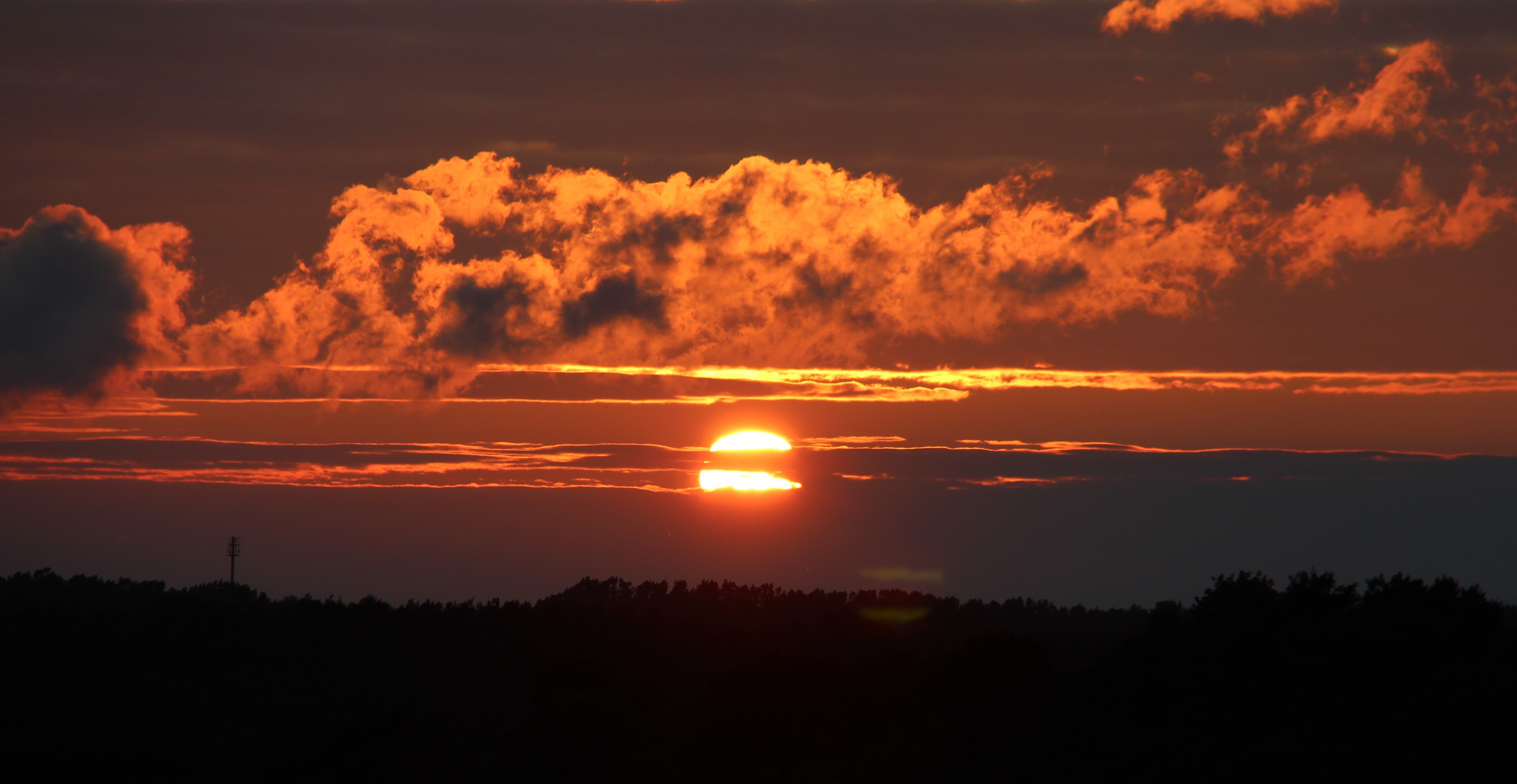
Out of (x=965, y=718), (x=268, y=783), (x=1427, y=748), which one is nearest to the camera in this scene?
(x=1427, y=748)

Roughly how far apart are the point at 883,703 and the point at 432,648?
4008 centimetres

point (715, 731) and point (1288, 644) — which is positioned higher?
point (1288, 644)

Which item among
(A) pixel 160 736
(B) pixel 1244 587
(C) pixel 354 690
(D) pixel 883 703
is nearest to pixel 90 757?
(A) pixel 160 736

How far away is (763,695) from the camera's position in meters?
64.2

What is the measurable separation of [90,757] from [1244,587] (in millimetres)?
46736

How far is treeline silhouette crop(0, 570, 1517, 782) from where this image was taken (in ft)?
153

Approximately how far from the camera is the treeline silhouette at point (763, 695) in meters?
46.6

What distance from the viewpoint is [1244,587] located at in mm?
55281

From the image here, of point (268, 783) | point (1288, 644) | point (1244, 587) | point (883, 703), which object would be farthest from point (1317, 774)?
point (268, 783)

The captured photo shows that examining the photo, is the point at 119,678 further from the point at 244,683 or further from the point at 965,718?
the point at 965,718

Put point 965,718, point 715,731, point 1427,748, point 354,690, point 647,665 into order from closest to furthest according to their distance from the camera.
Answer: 1. point 1427,748
2. point 965,718
3. point 715,731
4. point 354,690
5. point 647,665

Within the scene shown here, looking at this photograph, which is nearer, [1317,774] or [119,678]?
[1317,774]

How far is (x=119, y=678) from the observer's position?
3209 inches

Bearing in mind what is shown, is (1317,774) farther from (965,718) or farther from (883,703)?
(883,703)
